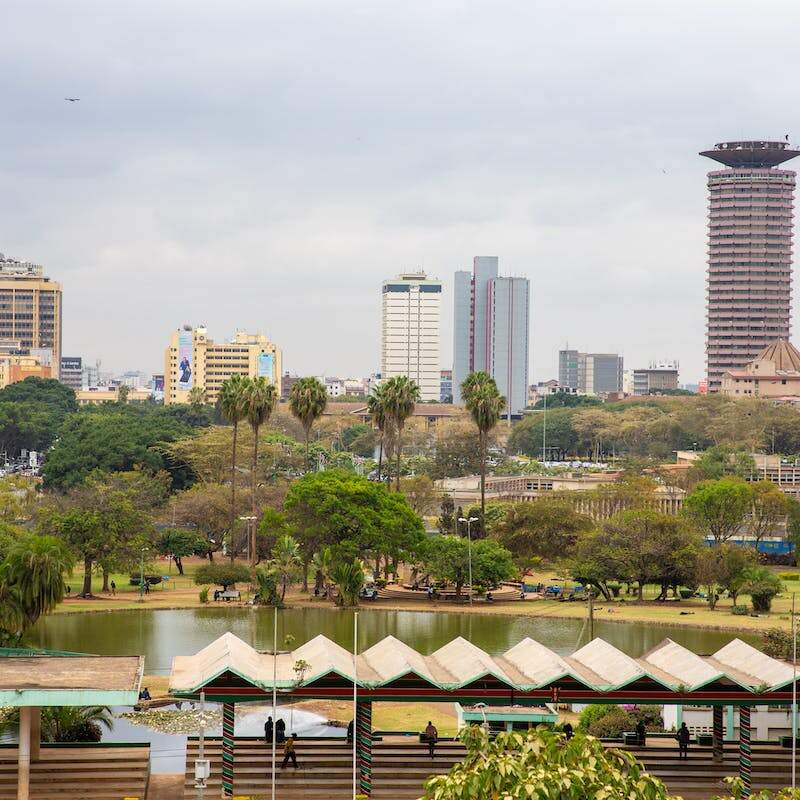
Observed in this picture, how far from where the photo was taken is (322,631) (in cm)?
6569

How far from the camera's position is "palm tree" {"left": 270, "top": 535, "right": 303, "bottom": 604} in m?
75.5

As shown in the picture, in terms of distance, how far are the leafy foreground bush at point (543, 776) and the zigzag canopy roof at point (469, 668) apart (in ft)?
42.6

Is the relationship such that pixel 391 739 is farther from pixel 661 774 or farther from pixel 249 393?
pixel 249 393

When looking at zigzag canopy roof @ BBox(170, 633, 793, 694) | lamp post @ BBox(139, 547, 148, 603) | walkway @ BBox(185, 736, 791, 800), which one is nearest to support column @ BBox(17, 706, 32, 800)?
zigzag canopy roof @ BBox(170, 633, 793, 694)

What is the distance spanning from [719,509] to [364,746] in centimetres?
6325

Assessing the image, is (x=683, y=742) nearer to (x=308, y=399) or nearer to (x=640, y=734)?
(x=640, y=734)

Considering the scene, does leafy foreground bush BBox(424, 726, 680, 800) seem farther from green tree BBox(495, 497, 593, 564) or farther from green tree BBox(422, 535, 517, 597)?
green tree BBox(495, 497, 593, 564)

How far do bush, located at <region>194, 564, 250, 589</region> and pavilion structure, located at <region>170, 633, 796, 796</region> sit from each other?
40.9 m

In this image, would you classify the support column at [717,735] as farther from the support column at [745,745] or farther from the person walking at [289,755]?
the person walking at [289,755]

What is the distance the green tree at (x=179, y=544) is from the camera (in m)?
87.1

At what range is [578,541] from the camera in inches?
3253

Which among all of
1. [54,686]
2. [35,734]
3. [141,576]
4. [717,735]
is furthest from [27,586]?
[141,576]

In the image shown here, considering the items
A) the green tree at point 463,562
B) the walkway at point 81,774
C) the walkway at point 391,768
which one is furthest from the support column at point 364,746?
the green tree at point 463,562

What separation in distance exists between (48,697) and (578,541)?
5357 centimetres
